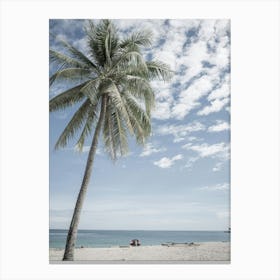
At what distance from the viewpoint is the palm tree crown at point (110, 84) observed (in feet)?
19.5

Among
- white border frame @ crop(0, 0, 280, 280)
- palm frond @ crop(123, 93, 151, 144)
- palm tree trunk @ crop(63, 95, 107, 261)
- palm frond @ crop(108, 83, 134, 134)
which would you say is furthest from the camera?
palm frond @ crop(123, 93, 151, 144)

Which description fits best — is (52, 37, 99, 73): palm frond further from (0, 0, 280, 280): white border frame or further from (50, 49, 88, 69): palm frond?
(0, 0, 280, 280): white border frame

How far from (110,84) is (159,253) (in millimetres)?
2587

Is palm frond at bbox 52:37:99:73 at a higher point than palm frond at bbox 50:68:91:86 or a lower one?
higher

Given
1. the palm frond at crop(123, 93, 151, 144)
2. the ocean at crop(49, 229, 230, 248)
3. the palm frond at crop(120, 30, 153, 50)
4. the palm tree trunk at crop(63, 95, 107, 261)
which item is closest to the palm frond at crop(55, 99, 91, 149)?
the palm tree trunk at crop(63, 95, 107, 261)

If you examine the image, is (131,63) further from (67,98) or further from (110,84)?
(67,98)

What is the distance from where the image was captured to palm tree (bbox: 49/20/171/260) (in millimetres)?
5930

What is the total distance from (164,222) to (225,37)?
339 centimetres

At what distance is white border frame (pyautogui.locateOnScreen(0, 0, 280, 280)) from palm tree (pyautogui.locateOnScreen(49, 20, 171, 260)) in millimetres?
439

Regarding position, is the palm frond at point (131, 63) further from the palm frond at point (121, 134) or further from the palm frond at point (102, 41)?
the palm frond at point (121, 134)

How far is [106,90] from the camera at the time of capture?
236 inches

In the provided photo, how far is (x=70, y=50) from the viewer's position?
6.14m

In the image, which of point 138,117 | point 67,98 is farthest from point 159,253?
point 67,98
